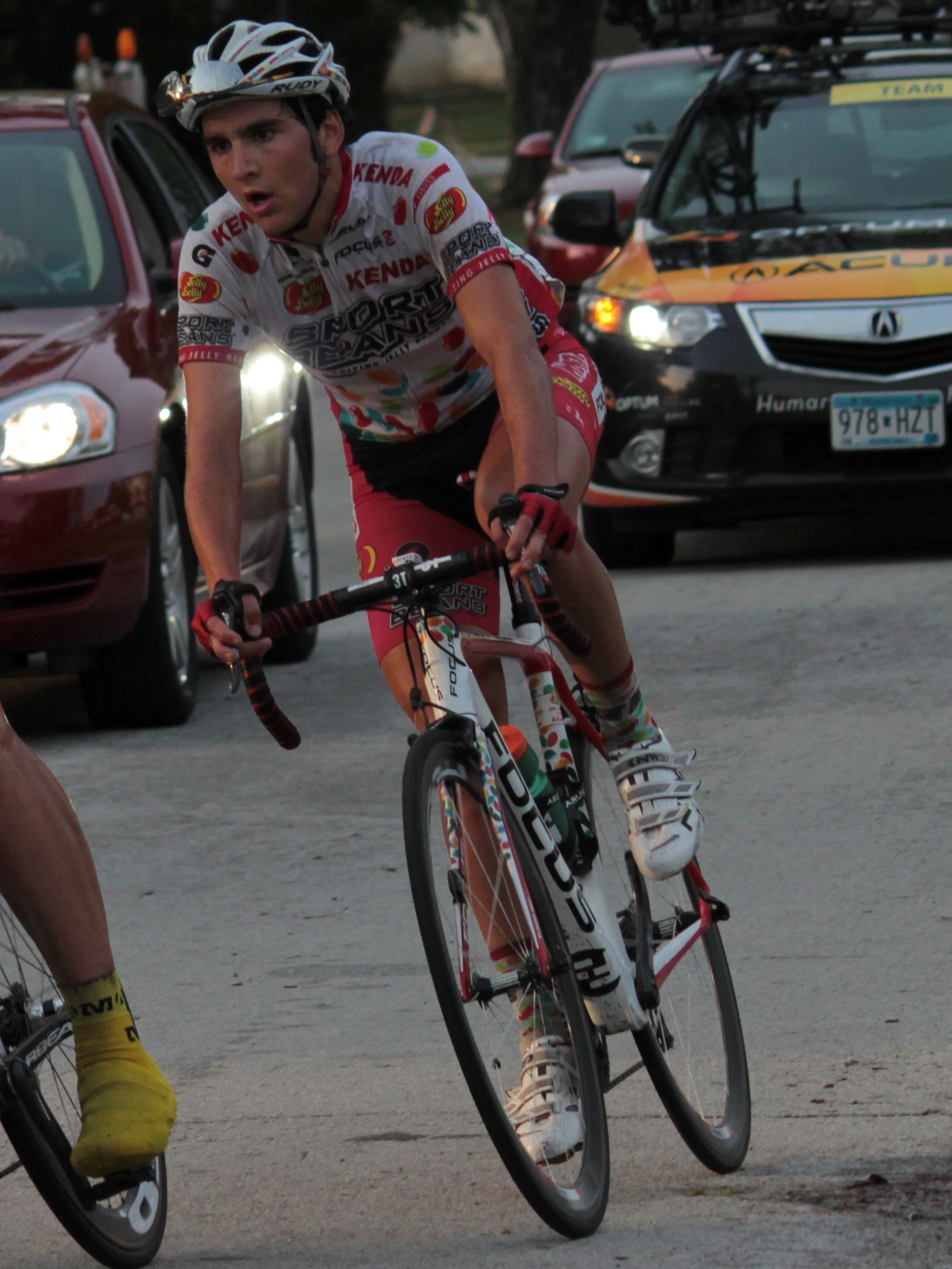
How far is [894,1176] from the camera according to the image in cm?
385

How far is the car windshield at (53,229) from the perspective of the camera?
8.06 metres

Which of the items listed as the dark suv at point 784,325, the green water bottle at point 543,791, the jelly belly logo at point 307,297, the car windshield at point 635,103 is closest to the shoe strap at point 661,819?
the green water bottle at point 543,791

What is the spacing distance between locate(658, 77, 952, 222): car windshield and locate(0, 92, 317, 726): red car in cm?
242

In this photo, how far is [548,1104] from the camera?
372 centimetres

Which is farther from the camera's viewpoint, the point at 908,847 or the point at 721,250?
the point at 721,250

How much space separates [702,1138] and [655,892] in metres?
0.51

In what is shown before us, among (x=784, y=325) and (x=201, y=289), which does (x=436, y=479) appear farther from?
(x=784, y=325)

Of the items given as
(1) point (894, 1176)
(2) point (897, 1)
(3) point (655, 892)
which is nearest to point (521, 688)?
(3) point (655, 892)

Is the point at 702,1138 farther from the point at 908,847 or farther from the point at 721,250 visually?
the point at 721,250

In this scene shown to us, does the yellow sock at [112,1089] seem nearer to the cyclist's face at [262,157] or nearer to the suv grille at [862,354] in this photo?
the cyclist's face at [262,157]

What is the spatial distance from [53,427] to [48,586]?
1.50 feet

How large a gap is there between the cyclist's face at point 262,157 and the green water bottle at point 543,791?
896 mm

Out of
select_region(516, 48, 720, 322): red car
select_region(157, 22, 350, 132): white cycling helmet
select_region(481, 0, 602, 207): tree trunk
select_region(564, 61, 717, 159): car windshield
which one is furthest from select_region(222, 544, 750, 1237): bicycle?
select_region(481, 0, 602, 207): tree trunk

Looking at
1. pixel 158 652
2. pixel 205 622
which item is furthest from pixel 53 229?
pixel 205 622
